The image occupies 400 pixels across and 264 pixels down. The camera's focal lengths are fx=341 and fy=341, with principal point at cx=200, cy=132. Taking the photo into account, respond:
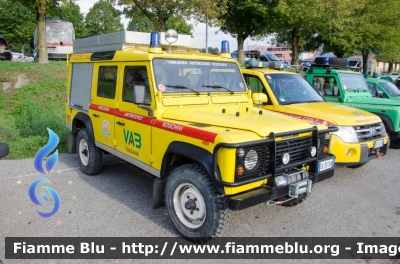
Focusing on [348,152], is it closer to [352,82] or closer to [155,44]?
[352,82]

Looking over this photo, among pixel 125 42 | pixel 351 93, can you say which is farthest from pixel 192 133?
pixel 351 93

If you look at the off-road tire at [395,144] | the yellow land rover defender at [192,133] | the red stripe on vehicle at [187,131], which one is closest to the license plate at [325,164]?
the yellow land rover defender at [192,133]

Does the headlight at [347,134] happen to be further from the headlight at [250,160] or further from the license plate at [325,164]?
the headlight at [250,160]

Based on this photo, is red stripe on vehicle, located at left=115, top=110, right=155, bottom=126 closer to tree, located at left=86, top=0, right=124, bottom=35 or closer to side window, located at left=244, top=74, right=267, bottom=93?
side window, located at left=244, top=74, right=267, bottom=93

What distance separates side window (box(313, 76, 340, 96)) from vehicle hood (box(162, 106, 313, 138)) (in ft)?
14.7

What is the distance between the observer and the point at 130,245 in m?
3.82

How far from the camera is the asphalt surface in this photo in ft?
13.5

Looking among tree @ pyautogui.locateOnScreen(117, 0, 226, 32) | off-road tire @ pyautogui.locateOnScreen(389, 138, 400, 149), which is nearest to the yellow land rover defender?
off-road tire @ pyautogui.locateOnScreen(389, 138, 400, 149)

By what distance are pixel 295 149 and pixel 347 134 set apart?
95.1 inches

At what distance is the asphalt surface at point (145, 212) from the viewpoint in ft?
13.5

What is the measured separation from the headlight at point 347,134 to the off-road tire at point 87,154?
13.4 ft

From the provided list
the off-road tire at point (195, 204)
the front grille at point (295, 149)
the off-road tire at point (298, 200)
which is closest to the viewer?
the off-road tire at point (195, 204)

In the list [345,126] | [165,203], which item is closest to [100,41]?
[165,203]

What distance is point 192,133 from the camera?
12.0ft
